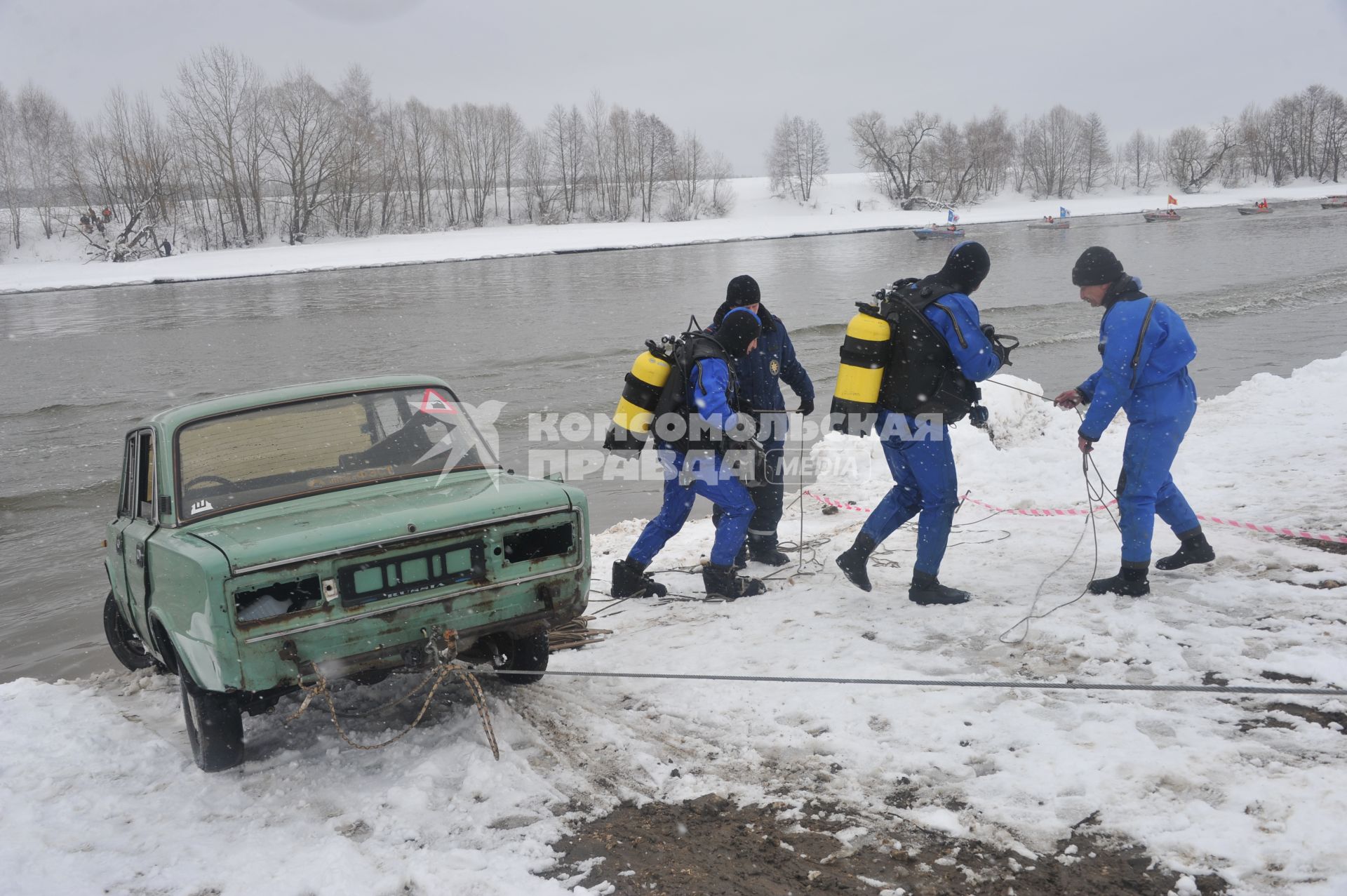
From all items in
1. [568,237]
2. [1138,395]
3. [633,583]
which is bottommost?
[633,583]

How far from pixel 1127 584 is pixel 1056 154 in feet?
353

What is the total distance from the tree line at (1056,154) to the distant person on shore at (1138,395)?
93698mm

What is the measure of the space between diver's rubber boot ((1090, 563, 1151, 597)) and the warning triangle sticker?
3805 millimetres

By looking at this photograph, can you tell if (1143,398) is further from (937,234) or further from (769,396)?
(937,234)

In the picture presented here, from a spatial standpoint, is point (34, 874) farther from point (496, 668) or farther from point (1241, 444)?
point (1241, 444)

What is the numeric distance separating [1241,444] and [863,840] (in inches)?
285

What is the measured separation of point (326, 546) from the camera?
12.8 ft

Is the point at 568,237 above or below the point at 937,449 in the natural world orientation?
above

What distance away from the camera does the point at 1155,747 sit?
12.5 feet

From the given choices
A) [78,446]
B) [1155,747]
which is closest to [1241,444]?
[1155,747]

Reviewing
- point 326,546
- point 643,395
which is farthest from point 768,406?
point 326,546

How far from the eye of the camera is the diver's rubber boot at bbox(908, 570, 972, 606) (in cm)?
582

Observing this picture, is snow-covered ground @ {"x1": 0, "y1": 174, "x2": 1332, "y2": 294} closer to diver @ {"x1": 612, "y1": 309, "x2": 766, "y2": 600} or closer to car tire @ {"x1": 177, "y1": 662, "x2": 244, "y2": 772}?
diver @ {"x1": 612, "y1": 309, "x2": 766, "y2": 600}

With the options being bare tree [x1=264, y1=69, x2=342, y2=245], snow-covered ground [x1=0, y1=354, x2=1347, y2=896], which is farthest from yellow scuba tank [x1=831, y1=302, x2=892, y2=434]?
bare tree [x1=264, y1=69, x2=342, y2=245]
